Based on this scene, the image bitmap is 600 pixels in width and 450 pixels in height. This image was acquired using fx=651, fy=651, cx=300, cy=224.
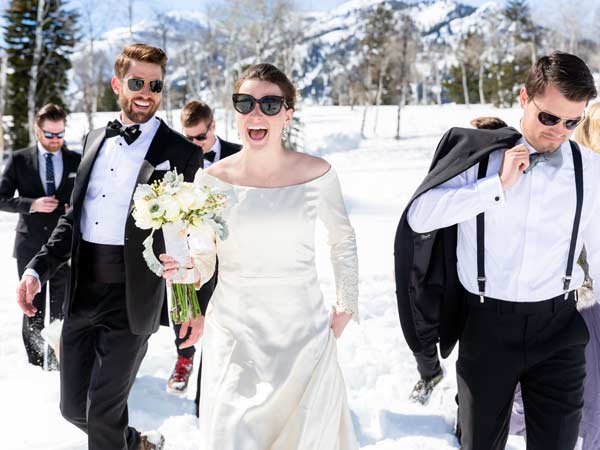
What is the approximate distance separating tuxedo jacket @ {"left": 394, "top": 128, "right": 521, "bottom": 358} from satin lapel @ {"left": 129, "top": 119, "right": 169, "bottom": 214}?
1.44m

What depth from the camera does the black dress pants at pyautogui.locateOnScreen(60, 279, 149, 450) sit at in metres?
3.63

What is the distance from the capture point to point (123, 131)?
3.87m

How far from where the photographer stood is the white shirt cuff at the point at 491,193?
2873 mm

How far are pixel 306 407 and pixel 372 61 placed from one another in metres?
49.7

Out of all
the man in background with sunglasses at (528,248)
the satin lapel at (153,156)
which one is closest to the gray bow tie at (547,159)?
the man in background with sunglasses at (528,248)

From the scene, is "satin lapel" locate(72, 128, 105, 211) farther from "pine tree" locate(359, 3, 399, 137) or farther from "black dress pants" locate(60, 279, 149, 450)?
"pine tree" locate(359, 3, 399, 137)

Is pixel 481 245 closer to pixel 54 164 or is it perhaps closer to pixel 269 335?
pixel 269 335

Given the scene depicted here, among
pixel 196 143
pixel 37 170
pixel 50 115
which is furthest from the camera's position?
pixel 37 170

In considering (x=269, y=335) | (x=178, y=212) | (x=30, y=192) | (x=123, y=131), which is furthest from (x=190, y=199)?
(x=30, y=192)

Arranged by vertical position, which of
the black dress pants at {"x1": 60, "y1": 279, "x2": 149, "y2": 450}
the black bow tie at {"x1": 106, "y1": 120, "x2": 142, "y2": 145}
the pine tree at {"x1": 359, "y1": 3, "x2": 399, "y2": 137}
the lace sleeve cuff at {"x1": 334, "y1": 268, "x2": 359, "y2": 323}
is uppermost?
the pine tree at {"x1": 359, "y1": 3, "x2": 399, "y2": 137}

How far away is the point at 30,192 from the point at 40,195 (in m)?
0.11

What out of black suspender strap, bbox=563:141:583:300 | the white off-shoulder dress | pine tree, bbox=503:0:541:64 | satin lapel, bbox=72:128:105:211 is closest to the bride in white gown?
the white off-shoulder dress

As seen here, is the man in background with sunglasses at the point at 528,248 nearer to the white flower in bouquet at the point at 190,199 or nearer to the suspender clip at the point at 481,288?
the suspender clip at the point at 481,288

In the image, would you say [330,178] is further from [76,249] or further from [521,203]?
[76,249]
